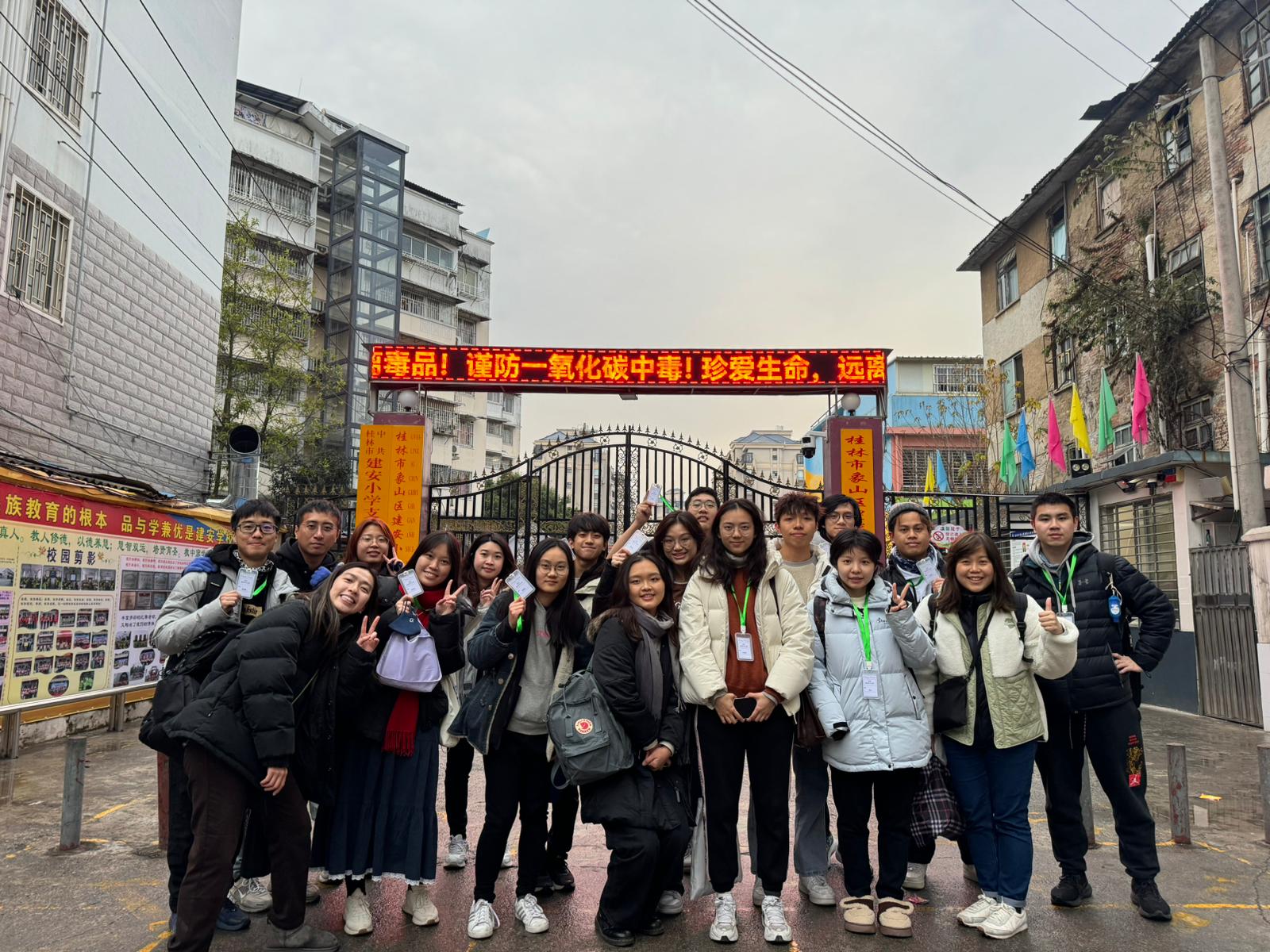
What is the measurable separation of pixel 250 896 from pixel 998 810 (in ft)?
11.4

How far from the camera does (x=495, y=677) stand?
3840mm

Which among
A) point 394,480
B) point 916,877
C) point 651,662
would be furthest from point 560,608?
point 394,480

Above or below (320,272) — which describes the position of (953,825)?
below

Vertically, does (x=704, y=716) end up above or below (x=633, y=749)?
above

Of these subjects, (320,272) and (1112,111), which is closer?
(1112,111)

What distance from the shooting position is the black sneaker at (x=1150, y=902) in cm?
388

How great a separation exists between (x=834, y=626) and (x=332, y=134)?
101 feet

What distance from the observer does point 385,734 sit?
3.75 m

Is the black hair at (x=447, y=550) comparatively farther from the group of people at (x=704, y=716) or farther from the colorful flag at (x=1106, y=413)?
the colorful flag at (x=1106, y=413)

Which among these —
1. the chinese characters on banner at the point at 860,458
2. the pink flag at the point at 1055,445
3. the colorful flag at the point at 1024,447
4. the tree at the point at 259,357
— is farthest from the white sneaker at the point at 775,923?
the colorful flag at the point at 1024,447

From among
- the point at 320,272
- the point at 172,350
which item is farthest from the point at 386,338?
the point at 172,350

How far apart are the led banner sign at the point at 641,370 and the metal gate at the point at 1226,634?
429 centimetres

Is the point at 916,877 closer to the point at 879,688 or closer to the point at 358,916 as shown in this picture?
the point at 879,688

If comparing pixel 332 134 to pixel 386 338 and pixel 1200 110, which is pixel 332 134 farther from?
pixel 1200 110
